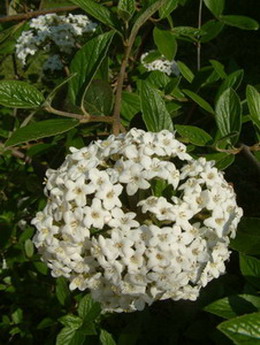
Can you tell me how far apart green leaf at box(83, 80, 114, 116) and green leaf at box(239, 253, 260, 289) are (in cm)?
57

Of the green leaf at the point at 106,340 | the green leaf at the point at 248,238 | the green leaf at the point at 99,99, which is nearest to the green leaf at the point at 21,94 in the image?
the green leaf at the point at 99,99

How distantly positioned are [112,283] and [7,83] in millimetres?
622

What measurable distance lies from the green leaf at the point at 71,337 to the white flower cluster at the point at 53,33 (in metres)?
1.19

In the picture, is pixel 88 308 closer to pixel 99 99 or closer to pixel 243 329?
pixel 99 99

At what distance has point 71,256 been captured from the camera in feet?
3.76

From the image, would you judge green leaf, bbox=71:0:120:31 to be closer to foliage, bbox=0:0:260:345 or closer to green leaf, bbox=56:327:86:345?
foliage, bbox=0:0:260:345

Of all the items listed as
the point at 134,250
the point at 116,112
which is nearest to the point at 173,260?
the point at 134,250

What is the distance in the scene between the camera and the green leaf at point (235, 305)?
4.04 ft

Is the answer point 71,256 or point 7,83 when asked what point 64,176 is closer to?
point 71,256

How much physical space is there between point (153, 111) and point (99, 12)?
0.35 metres

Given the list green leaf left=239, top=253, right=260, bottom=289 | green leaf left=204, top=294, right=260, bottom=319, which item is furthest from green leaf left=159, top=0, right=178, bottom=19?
green leaf left=204, top=294, right=260, bottom=319

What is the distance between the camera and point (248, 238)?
4.19ft

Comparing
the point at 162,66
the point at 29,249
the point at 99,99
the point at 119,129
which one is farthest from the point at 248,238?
the point at 162,66

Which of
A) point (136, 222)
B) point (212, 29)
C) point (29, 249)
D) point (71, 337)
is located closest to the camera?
point (136, 222)
